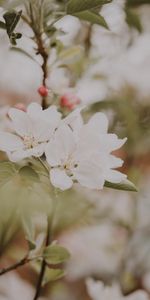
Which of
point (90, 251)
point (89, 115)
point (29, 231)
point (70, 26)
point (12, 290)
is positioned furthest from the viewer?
point (90, 251)

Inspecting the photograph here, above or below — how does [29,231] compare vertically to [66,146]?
below

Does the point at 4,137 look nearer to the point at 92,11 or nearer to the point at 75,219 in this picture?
the point at 92,11

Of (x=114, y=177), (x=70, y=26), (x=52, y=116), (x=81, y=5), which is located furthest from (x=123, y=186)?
(x=70, y=26)

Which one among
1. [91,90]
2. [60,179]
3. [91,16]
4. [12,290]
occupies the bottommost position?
[12,290]

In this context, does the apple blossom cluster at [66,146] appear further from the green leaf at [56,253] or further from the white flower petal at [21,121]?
the green leaf at [56,253]

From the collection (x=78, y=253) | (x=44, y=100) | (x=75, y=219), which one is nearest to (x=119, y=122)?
(x=75, y=219)

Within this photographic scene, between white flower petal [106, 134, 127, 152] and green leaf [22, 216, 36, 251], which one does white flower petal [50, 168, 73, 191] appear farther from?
green leaf [22, 216, 36, 251]

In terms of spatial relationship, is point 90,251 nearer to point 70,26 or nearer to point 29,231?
point 70,26
